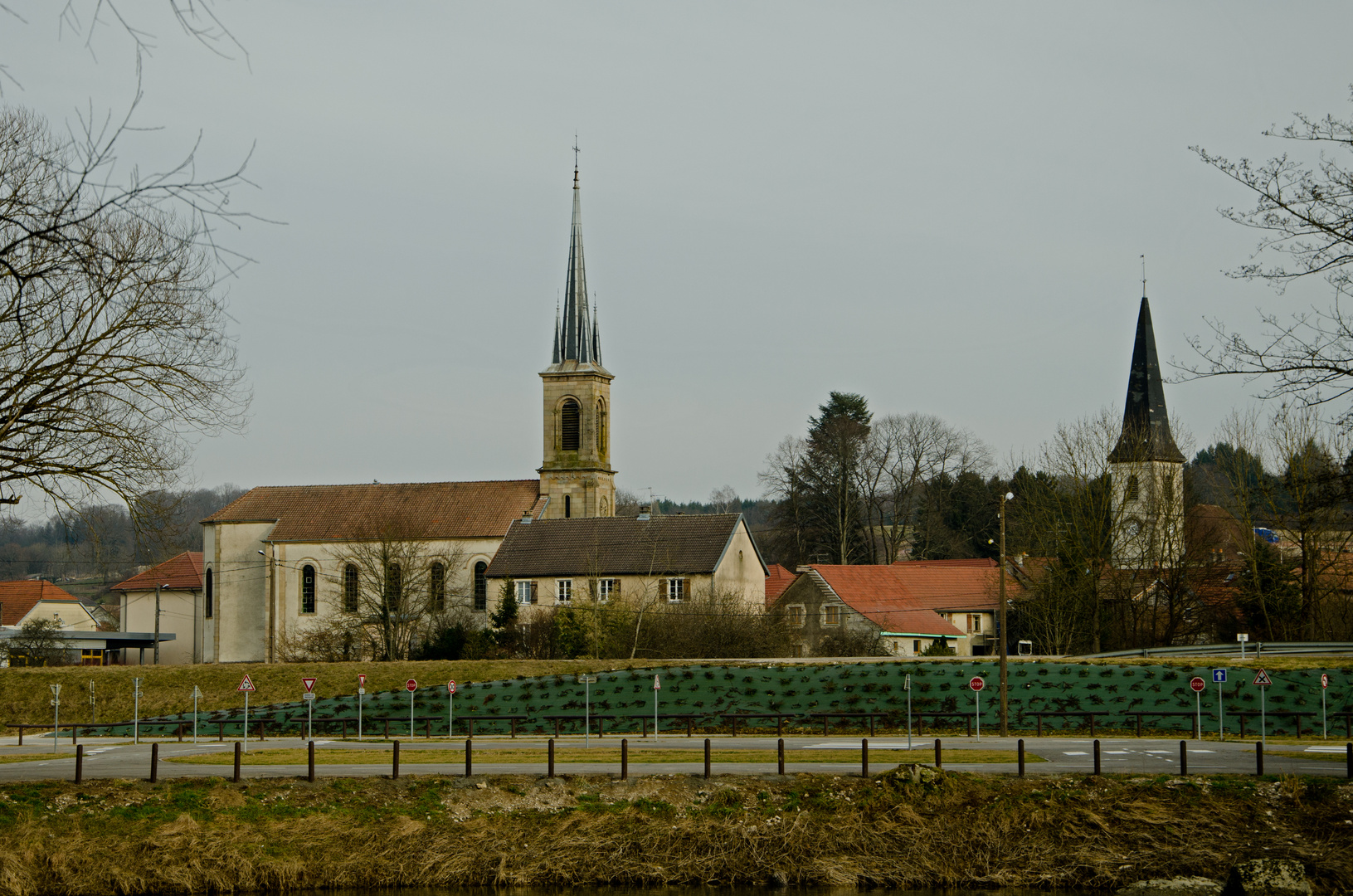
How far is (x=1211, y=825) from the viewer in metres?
18.3

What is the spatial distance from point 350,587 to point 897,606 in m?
28.1

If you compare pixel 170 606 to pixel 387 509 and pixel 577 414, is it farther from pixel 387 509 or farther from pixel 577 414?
pixel 577 414

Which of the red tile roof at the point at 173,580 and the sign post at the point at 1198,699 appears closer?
the sign post at the point at 1198,699

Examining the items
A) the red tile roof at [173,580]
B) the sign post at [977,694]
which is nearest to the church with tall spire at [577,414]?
the red tile roof at [173,580]

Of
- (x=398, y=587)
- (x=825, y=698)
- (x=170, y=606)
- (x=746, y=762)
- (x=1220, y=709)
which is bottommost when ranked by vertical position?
(x=825, y=698)

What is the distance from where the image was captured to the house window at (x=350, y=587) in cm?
6588

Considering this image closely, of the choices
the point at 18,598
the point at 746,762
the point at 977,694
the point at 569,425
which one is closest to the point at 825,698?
the point at 977,694

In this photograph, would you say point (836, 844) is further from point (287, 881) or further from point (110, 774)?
point (110, 774)

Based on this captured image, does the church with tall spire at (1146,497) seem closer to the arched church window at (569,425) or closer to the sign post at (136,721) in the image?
the arched church window at (569,425)

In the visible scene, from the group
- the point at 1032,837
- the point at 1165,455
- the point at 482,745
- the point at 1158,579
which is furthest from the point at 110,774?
the point at 1165,455

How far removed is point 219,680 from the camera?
4394 cm

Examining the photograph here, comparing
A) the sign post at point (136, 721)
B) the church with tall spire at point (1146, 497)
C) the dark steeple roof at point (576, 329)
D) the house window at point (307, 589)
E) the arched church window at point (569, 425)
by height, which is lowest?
the sign post at point (136, 721)

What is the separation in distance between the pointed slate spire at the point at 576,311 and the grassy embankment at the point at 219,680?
3035 cm

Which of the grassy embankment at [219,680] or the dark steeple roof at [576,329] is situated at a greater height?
the dark steeple roof at [576,329]
